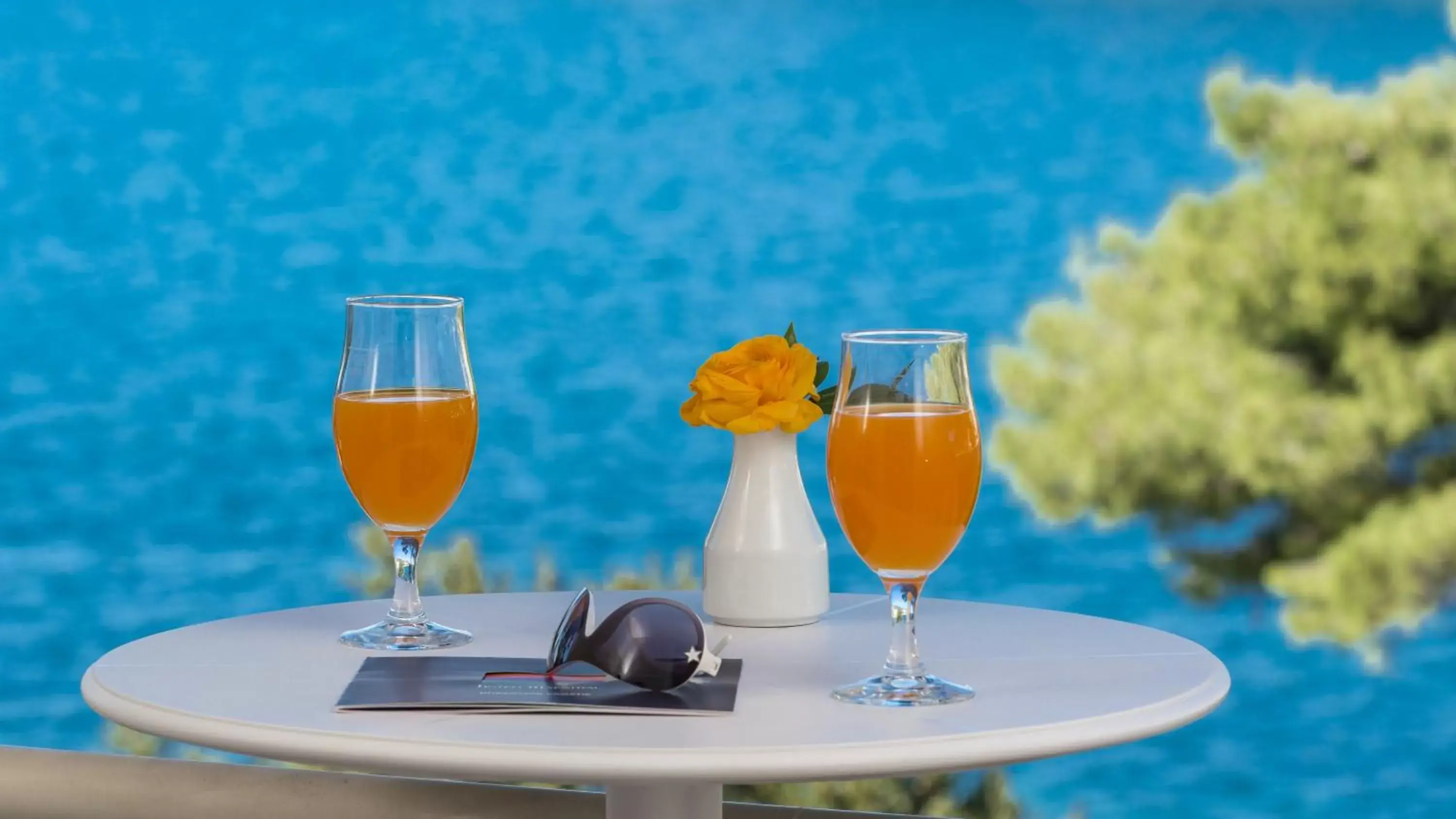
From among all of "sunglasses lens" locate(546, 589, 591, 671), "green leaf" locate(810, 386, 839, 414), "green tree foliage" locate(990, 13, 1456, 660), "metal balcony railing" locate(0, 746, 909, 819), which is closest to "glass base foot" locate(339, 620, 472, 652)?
"sunglasses lens" locate(546, 589, 591, 671)

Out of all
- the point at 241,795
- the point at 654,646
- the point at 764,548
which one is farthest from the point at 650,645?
the point at 241,795

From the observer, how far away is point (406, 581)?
1090 millimetres

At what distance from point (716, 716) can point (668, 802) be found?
0.56 ft

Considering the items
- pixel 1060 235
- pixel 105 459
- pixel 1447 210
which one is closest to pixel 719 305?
pixel 1060 235

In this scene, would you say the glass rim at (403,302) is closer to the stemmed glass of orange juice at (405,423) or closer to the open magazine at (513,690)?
the stemmed glass of orange juice at (405,423)

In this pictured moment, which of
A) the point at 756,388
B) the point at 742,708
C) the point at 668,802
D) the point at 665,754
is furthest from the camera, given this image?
the point at 756,388

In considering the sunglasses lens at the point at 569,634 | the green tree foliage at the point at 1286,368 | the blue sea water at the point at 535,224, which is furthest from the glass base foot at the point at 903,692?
the blue sea water at the point at 535,224

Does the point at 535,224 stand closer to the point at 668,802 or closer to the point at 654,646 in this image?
the point at 668,802

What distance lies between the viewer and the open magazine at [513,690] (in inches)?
33.9

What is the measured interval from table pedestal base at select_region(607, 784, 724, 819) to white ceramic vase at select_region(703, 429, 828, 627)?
5.1 inches

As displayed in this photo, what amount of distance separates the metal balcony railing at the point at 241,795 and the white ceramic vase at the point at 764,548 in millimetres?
438

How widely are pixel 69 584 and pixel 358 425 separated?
930 cm

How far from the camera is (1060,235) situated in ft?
38.2

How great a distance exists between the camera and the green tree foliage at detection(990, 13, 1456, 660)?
5012 millimetres
